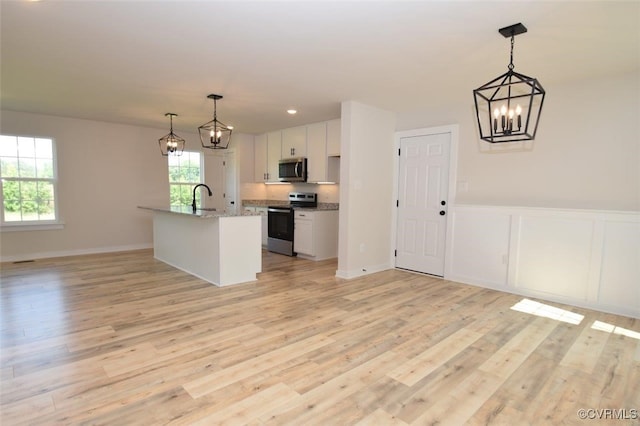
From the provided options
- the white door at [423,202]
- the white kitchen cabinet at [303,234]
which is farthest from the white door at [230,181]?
the white door at [423,202]

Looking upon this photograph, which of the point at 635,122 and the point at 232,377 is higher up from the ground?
the point at 635,122

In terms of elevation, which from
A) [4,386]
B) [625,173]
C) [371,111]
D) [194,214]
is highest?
[371,111]

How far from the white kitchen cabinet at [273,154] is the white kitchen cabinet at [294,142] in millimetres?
172

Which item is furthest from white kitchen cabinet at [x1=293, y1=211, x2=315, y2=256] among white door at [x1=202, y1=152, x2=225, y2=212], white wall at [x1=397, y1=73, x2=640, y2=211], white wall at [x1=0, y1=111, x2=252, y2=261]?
white wall at [x1=0, y1=111, x2=252, y2=261]

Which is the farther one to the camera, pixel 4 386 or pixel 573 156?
pixel 573 156

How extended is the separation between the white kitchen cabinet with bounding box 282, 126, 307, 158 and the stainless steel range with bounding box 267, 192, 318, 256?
81 centimetres

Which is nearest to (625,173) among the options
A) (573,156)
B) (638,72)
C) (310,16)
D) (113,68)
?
(573,156)

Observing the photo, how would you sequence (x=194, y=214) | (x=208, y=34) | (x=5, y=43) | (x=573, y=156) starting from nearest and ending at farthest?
1. (x=208, y=34)
2. (x=5, y=43)
3. (x=573, y=156)
4. (x=194, y=214)

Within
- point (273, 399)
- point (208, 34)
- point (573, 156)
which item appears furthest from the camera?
point (573, 156)

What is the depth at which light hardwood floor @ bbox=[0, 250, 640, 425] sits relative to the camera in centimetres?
187

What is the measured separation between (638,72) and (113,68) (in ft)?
16.7

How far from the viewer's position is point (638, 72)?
3277 millimetres

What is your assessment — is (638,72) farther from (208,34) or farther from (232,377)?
(232,377)

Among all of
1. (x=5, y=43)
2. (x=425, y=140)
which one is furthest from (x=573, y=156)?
(x=5, y=43)
